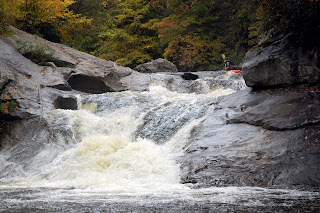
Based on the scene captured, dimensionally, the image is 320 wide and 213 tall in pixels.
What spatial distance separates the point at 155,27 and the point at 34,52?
11.4 metres

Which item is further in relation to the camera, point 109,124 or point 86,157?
point 109,124

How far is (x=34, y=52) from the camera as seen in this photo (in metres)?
12.5

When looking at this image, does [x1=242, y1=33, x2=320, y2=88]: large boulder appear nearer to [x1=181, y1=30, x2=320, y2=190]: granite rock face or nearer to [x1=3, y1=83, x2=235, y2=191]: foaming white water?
[x1=181, y1=30, x2=320, y2=190]: granite rock face

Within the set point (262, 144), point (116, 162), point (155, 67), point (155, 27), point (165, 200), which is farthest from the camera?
point (155, 27)

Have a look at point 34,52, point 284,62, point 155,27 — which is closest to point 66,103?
point 34,52

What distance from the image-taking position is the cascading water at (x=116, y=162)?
4.04 m

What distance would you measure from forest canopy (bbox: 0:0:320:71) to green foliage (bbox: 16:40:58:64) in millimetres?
2477

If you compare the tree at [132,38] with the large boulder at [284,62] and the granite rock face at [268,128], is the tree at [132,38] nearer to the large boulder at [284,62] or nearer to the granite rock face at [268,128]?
the large boulder at [284,62]

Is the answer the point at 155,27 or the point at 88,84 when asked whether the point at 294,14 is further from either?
the point at 155,27

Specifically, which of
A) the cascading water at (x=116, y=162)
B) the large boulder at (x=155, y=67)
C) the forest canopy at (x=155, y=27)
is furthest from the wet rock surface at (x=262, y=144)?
the large boulder at (x=155, y=67)

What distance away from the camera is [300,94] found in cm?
688

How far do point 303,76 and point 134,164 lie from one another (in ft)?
15.6

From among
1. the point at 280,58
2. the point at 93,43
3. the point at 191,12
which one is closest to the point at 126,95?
the point at 280,58

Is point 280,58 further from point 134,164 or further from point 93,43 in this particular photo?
point 93,43
